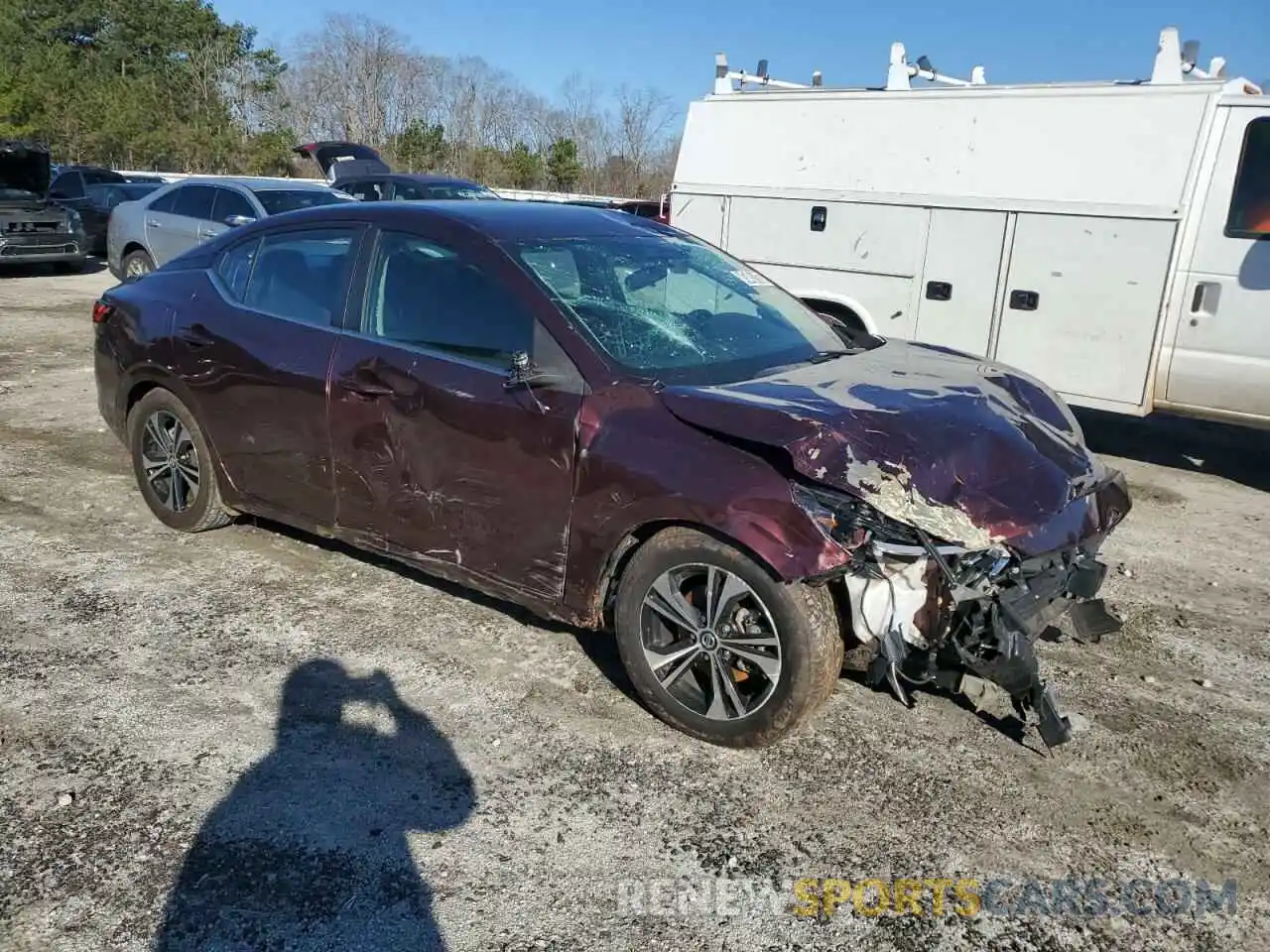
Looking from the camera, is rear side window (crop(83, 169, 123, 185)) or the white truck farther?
rear side window (crop(83, 169, 123, 185))

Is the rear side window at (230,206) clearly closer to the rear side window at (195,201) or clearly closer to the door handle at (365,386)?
the rear side window at (195,201)

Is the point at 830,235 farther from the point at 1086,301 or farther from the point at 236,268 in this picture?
the point at 236,268

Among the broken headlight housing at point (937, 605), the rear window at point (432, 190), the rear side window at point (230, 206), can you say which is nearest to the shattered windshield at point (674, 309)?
the broken headlight housing at point (937, 605)

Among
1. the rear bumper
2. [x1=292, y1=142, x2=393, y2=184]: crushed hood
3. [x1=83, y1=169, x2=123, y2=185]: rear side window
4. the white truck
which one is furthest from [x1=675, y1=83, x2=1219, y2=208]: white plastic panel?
[x1=83, y1=169, x2=123, y2=185]: rear side window

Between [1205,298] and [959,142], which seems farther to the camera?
[959,142]

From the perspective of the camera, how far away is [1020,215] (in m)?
7.02

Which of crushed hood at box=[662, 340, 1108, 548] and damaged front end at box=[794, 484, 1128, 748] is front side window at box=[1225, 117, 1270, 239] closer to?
crushed hood at box=[662, 340, 1108, 548]

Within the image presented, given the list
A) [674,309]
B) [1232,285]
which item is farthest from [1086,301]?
[674,309]

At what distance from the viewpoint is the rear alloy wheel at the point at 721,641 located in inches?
128

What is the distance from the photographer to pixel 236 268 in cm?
488

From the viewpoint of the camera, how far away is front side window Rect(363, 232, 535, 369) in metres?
3.84

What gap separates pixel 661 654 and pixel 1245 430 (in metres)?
7.30

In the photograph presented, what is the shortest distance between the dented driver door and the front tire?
1.08 metres

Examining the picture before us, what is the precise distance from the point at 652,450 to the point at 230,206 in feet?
33.2
